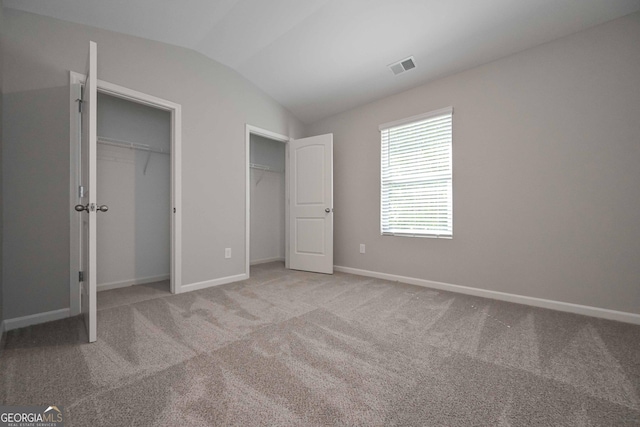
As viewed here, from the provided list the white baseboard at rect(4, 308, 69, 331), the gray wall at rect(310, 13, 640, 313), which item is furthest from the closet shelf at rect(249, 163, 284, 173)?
the white baseboard at rect(4, 308, 69, 331)

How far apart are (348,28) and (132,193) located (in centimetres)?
311

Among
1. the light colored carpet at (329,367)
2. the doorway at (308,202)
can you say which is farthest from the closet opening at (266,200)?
the light colored carpet at (329,367)

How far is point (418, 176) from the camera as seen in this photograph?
10.3 feet

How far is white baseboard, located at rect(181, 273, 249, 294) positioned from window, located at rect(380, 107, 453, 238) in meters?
2.00

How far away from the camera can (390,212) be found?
3398mm

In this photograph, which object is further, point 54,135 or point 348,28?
point 348,28

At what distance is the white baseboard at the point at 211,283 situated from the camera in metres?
2.82

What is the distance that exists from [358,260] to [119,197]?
317cm

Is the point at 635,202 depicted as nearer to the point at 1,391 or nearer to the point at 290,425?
the point at 290,425

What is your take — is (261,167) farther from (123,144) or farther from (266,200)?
(123,144)

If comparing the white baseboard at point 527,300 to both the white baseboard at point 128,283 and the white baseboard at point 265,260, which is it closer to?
the white baseboard at point 265,260

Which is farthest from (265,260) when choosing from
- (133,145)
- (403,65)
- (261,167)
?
(403,65)

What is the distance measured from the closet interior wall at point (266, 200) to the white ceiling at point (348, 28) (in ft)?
5.46

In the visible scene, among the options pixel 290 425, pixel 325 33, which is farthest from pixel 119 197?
pixel 290 425
